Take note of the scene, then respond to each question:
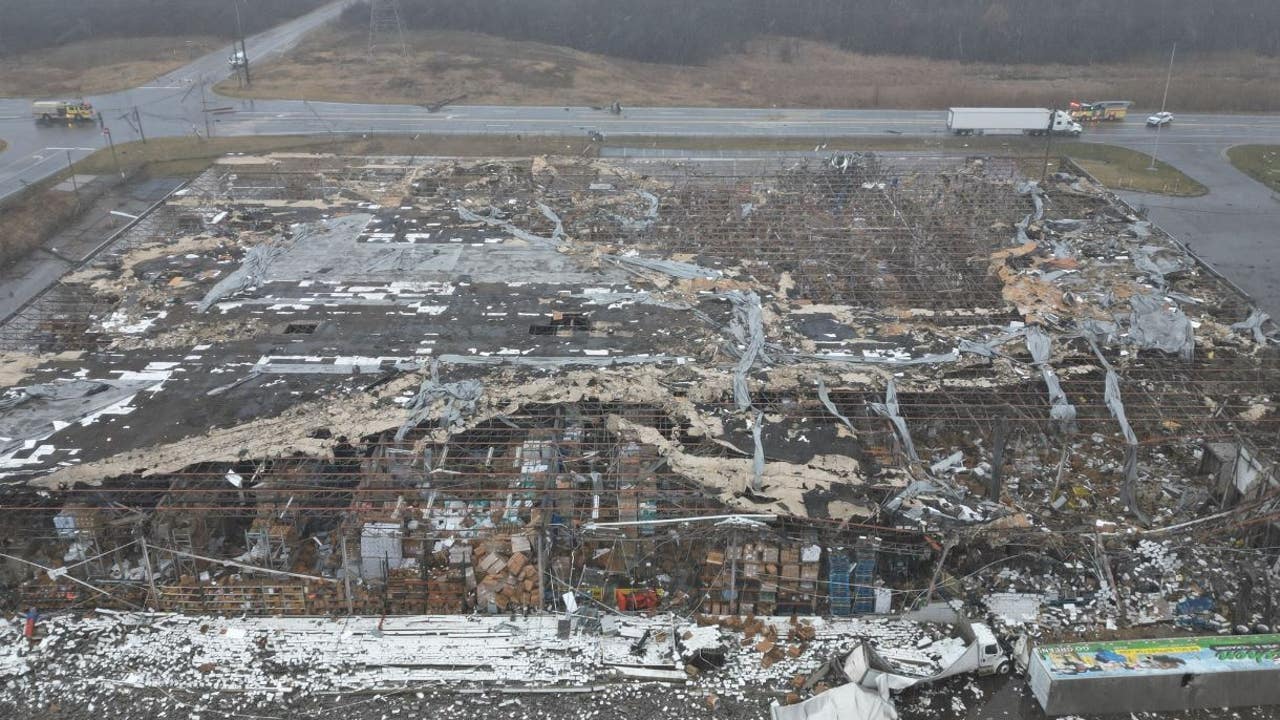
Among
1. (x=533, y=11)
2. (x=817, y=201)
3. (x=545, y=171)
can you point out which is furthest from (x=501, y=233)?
(x=533, y=11)

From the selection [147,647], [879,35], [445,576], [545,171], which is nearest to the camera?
[147,647]

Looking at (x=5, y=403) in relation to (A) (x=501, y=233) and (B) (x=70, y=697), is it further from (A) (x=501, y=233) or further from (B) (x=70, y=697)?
(A) (x=501, y=233)

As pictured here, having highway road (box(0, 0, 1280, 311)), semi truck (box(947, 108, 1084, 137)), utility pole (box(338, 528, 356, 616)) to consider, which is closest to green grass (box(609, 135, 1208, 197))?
semi truck (box(947, 108, 1084, 137))

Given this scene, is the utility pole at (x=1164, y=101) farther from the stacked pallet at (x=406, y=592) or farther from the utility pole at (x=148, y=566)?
the utility pole at (x=148, y=566)

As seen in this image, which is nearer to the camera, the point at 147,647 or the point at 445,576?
the point at 147,647

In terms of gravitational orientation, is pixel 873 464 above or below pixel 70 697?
above

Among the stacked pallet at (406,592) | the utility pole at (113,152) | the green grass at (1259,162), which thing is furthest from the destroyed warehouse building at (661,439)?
the green grass at (1259,162)
